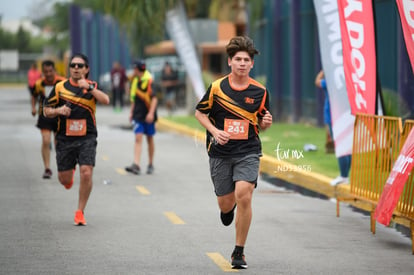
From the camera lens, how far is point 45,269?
29.2 ft

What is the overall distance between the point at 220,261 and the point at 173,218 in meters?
2.92

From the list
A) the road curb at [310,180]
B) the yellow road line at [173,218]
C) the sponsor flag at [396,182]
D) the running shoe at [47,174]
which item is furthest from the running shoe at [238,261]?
the running shoe at [47,174]

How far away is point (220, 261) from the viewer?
935 centimetres

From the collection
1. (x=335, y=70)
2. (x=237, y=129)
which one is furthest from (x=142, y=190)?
(x=237, y=129)

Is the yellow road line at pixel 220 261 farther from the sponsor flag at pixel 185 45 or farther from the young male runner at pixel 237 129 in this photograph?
the sponsor flag at pixel 185 45

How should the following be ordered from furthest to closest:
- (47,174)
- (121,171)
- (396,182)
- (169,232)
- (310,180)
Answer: (121,171), (47,174), (310,180), (169,232), (396,182)

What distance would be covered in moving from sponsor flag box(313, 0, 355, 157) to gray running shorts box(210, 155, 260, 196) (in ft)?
13.6

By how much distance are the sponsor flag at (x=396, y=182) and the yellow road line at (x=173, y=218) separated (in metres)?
2.50

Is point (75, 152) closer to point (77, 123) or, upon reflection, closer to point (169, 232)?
point (77, 123)

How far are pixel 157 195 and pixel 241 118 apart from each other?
18.7 feet

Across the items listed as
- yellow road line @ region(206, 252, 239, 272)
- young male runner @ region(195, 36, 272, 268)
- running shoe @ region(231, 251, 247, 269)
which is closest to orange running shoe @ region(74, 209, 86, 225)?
yellow road line @ region(206, 252, 239, 272)

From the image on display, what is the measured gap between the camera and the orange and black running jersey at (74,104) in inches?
461

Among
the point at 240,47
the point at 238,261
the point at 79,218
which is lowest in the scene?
the point at 79,218

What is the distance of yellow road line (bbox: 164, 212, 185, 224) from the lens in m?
11.9
